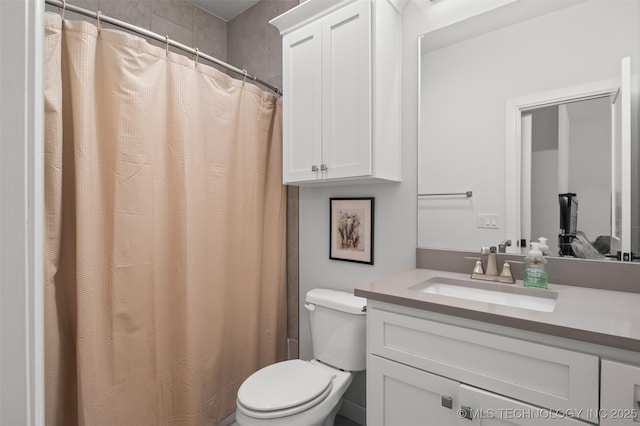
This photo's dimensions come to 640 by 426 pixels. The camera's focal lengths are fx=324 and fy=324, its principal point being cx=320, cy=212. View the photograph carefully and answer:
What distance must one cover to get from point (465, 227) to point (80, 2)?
2.29 metres

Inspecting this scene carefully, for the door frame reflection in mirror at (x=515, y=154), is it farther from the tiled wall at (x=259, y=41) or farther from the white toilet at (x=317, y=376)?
the tiled wall at (x=259, y=41)

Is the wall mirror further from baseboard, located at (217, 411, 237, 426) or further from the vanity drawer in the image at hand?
baseboard, located at (217, 411, 237, 426)

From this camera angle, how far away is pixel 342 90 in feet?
5.01

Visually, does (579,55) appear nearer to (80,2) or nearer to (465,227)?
(465,227)

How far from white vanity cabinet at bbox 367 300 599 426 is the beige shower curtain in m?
0.92

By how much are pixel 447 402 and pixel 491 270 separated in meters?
0.58

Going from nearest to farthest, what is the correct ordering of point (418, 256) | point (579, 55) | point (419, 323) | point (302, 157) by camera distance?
point (419, 323)
point (579, 55)
point (418, 256)
point (302, 157)

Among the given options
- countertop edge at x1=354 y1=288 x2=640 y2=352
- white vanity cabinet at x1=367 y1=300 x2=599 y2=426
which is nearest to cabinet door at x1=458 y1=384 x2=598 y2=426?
white vanity cabinet at x1=367 y1=300 x2=599 y2=426

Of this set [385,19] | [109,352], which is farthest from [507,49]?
[109,352]

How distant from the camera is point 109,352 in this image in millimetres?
1333

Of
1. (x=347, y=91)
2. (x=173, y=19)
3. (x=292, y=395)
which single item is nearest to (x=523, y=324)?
(x=292, y=395)

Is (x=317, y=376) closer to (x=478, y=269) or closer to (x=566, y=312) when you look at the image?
(x=478, y=269)

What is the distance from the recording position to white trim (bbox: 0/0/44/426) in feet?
1.45

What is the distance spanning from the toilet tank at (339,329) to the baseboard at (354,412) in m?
0.45
